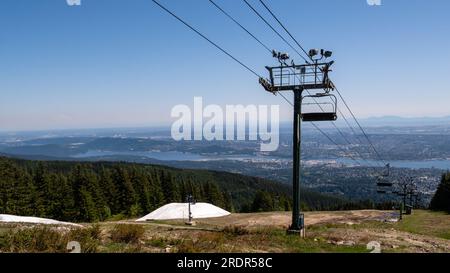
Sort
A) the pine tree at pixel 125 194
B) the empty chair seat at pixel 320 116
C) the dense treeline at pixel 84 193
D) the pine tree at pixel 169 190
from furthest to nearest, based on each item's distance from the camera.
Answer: the pine tree at pixel 169 190
the pine tree at pixel 125 194
the dense treeline at pixel 84 193
the empty chair seat at pixel 320 116

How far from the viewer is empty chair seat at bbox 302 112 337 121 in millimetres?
25281

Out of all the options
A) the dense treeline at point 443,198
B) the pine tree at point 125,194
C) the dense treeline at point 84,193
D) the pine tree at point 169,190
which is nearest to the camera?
the dense treeline at point 84,193

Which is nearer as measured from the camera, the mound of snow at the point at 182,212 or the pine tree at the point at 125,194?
the mound of snow at the point at 182,212

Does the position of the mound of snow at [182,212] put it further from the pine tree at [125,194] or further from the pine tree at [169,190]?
the pine tree at [169,190]

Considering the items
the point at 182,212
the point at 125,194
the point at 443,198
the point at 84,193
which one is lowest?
the point at 125,194

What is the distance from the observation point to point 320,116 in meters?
25.9

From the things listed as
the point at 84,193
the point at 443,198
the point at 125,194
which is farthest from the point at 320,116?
the point at 125,194

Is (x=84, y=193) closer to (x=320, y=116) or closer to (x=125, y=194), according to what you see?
(x=125, y=194)

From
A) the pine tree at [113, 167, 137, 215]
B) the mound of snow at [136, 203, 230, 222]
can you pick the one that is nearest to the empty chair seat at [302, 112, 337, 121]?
the mound of snow at [136, 203, 230, 222]

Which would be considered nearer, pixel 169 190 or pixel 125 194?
pixel 125 194

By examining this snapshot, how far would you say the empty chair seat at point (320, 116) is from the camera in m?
25.3

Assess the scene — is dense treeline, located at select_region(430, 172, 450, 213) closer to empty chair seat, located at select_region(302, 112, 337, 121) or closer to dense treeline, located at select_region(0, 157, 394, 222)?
dense treeline, located at select_region(0, 157, 394, 222)

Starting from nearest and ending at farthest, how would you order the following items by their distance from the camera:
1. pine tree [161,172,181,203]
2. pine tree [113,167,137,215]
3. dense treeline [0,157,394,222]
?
dense treeline [0,157,394,222], pine tree [113,167,137,215], pine tree [161,172,181,203]

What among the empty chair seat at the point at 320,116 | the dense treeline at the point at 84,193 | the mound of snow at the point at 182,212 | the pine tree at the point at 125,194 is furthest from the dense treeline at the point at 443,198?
the pine tree at the point at 125,194
